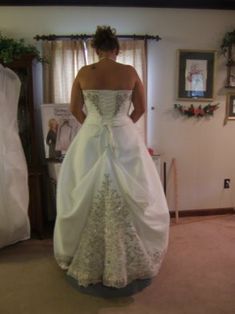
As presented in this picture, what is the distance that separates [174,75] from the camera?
11.0ft

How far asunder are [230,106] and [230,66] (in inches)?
16.0

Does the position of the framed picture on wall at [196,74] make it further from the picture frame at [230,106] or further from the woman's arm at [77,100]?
the woman's arm at [77,100]

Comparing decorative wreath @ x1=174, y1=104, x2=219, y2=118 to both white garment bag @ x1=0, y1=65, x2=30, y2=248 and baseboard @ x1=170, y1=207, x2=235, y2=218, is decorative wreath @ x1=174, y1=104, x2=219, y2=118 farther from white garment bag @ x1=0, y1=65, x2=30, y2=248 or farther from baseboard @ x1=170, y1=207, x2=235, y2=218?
white garment bag @ x1=0, y1=65, x2=30, y2=248

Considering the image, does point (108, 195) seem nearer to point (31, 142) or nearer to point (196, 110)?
point (31, 142)

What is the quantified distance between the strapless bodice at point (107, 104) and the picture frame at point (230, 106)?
5.59ft

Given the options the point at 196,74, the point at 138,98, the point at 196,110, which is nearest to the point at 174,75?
the point at 196,74

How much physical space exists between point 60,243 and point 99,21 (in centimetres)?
213

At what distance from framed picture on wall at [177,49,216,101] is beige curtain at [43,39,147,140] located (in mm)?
416

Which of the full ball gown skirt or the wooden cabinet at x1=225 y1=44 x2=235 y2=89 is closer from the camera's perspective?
the full ball gown skirt

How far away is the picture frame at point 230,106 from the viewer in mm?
3453

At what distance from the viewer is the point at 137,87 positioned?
2219 mm

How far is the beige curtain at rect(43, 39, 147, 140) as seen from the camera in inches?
122
